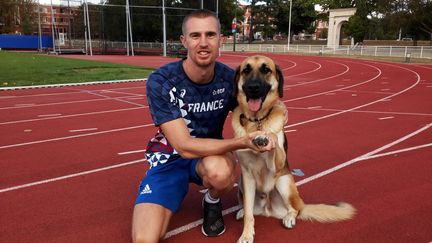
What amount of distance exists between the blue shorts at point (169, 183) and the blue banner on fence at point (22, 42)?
52393 millimetres

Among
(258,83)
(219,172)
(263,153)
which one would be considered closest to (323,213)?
(263,153)

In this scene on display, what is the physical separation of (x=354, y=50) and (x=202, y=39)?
136 feet

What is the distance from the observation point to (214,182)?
10.7ft

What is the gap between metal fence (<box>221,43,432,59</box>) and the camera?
110 feet

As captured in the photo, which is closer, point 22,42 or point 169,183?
point 169,183

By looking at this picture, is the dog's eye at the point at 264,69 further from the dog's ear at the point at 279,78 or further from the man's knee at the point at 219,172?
the man's knee at the point at 219,172

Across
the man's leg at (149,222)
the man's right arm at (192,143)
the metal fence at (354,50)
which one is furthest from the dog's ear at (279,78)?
the metal fence at (354,50)

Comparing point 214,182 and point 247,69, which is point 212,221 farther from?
point 247,69

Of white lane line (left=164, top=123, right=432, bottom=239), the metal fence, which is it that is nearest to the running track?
white lane line (left=164, top=123, right=432, bottom=239)

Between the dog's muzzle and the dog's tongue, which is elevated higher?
the dog's muzzle

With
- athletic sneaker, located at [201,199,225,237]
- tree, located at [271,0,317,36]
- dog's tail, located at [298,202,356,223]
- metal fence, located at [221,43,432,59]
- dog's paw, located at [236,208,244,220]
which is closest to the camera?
athletic sneaker, located at [201,199,225,237]

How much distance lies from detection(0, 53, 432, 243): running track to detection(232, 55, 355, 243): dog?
7.2 inches

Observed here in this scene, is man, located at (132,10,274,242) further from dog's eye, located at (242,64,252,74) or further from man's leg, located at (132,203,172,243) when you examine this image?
dog's eye, located at (242,64,252,74)

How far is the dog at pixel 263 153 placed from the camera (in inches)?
128
